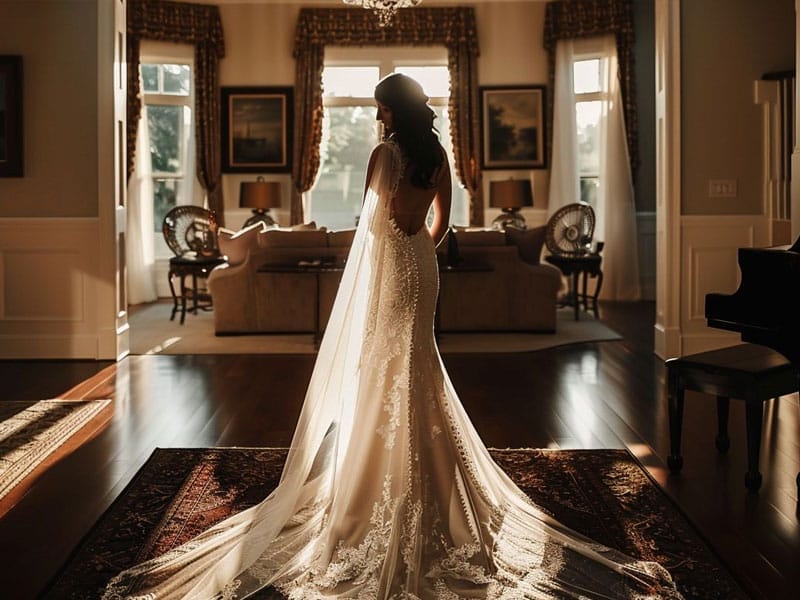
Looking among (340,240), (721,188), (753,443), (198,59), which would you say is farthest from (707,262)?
(198,59)

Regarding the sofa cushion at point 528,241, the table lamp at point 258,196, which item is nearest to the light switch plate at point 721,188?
the sofa cushion at point 528,241

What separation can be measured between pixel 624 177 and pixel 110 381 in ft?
24.0

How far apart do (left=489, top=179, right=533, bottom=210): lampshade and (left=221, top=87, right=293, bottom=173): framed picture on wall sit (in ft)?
8.90

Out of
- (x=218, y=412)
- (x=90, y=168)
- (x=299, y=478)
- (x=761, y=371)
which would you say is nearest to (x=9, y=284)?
(x=90, y=168)

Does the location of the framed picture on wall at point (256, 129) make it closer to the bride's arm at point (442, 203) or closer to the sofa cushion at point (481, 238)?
the sofa cushion at point (481, 238)

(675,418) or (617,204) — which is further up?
(617,204)

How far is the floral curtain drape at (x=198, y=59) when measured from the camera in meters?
11.9

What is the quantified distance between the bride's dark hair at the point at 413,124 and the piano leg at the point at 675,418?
1.78m

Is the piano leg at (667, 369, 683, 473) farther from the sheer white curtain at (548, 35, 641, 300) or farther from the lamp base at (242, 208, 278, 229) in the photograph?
the lamp base at (242, 208, 278, 229)

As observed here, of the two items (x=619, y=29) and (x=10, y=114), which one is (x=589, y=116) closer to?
(x=619, y=29)

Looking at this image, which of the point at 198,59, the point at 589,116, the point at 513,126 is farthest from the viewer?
Answer: the point at 513,126

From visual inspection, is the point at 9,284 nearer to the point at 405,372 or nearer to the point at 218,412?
the point at 218,412

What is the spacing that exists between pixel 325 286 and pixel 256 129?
4.30 meters

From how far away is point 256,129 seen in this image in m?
12.7
